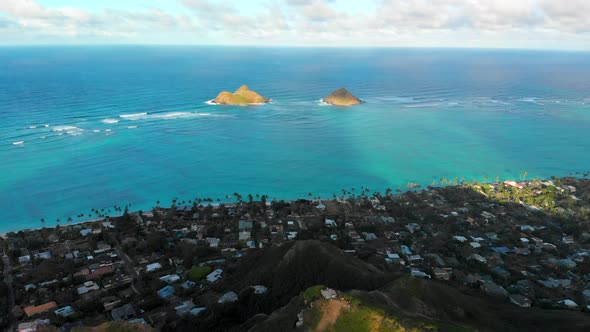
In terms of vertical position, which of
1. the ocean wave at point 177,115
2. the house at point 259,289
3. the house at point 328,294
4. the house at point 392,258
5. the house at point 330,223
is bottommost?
the house at point 392,258

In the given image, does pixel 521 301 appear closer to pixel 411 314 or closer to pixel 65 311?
pixel 411 314

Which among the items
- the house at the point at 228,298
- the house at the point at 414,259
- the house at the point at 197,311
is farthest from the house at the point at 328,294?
the house at the point at 414,259

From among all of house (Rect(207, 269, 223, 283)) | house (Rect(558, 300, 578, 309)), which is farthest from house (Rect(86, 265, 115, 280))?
house (Rect(558, 300, 578, 309))

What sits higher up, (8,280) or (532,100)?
(532,100)

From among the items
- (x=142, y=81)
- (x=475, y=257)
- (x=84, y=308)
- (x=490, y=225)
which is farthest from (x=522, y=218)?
(x=142, y=81)

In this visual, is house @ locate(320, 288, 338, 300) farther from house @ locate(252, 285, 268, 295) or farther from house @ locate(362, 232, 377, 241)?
house @ locate(362, 232, 377, 241)

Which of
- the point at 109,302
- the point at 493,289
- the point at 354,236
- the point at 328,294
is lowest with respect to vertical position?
the point at 493,289

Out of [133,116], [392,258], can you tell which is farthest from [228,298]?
[133,116]

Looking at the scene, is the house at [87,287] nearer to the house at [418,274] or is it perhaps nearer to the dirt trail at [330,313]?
the dirt trail at [330,313]
